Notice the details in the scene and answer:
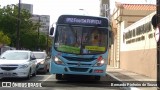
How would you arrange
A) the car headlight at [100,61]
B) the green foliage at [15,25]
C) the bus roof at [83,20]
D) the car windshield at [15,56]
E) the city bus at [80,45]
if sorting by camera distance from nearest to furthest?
the city bus at [80,45]
the car headlight at [100,61]
the bus roof at [83,20]
the car windshield at [15,56]
the green foliage at [15,25]

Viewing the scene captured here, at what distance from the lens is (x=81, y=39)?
17.0 metres

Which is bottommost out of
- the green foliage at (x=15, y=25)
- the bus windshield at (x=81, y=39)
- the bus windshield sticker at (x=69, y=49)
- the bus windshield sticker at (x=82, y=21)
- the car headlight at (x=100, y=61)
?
the car headlight at (x=100, y=61)

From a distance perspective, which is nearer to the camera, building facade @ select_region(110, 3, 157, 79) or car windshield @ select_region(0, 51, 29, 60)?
car windshield @ select_region(0, 51, 29, 60)

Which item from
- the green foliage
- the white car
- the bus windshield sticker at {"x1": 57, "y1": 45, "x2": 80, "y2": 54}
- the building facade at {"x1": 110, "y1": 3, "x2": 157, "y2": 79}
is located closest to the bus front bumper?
the bus windshield sticker at {"x1": 57, "y1": 45, "x2": 80, "y2": 54}

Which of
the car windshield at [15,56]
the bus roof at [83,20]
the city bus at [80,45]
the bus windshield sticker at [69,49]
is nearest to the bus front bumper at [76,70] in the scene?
the city bus at [80,45]

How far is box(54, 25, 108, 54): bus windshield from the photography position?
16.8 meters

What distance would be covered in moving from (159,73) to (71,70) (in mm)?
5948

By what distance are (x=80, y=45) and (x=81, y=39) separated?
0.30 metres

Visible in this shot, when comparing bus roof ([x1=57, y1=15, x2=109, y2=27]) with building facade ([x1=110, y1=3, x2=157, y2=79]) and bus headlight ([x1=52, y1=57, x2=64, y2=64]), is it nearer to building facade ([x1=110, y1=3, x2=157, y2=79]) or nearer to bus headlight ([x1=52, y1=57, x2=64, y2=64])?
bus headlight ([x1=52, y1=57, x2=64, y2=64])

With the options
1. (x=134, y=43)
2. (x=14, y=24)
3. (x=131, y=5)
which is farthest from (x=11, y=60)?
(x=14, y=24)

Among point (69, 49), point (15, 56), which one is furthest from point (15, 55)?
point (69, 49)

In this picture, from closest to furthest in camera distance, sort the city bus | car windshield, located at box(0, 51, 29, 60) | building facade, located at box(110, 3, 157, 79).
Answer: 1. the city bus
2. car windshield, located at box(0, 51, 29, 60)
3. building facade, located at box(110, 3, 157, 79)

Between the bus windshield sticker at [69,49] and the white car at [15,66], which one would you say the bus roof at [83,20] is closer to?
the bus windshield sticker at [69,49]

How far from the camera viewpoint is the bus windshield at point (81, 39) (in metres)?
16.8
